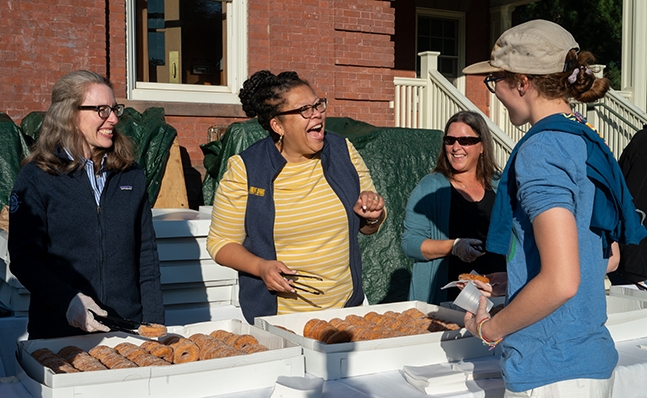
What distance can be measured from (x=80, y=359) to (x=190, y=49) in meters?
7.19

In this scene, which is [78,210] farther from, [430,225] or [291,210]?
[430,225]

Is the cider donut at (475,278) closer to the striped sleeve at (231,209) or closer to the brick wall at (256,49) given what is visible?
the striped sleeve at (231,209)

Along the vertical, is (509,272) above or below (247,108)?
below

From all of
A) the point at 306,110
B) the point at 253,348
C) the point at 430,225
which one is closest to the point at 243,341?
the point at 253,348

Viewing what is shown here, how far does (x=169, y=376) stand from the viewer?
Answer: 208 cm

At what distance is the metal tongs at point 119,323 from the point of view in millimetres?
2406

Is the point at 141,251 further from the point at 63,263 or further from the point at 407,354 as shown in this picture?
the point at 407,354

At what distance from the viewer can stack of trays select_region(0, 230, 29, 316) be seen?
481 cm

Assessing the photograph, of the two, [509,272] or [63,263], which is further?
[63,263]

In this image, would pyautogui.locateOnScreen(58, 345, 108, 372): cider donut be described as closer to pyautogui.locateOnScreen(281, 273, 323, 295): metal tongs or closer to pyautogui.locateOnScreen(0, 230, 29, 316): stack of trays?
pyautogui.locateOnScreen(281, 273, 323, 295): metal tongs

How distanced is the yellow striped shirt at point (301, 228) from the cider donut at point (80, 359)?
0.80 meters

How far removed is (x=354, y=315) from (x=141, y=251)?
1.02 meters

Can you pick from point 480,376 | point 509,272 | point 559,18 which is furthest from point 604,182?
point 559,18

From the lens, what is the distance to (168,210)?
6938 mm
